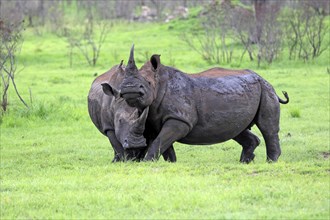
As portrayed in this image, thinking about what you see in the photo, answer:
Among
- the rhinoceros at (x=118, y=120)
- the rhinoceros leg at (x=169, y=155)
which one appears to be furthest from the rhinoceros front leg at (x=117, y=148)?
the rhinoceros leg at (x=169, y=155)

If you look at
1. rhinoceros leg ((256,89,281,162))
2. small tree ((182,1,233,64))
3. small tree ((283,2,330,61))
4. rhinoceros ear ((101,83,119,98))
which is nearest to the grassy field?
rhinoceros leg ((256,89,281,162))

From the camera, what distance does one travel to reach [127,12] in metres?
65.2

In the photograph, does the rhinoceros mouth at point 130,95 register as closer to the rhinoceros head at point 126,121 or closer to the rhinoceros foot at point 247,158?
the rhinoceros head at point 126,121

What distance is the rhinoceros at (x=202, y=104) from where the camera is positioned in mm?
9953

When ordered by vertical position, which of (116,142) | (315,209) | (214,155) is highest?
(315,209)

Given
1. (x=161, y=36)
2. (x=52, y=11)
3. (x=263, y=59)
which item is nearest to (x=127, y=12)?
(x=52, y=11)

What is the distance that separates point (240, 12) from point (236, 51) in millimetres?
1864

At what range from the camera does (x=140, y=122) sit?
9891mm

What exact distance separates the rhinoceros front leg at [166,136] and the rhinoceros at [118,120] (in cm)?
15

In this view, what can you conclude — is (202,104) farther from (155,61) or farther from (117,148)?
(117,148)

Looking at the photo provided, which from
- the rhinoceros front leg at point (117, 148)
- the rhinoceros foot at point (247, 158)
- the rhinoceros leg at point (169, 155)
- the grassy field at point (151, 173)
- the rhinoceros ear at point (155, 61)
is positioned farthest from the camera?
the rhinoceros foot at point (247, 158)

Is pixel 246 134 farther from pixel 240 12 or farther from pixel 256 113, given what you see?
pixel 240 12

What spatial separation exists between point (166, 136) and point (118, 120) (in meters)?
0.66

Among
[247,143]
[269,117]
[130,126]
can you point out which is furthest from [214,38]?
[130,126]
